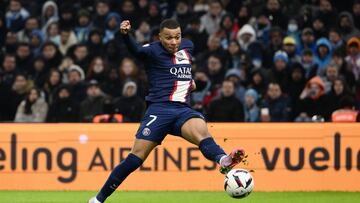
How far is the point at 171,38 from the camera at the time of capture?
Result: 11547mm

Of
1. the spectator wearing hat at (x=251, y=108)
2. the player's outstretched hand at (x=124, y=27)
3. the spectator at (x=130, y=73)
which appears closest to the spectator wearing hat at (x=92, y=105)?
the spectator at (x=130, y=73)

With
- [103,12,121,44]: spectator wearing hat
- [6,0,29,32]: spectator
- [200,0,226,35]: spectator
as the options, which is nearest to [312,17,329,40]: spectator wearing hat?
[200,0,226,35]: spectator

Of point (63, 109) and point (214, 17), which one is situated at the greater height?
point (214, 17)

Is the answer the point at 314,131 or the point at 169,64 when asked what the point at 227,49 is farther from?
the point at 169,64

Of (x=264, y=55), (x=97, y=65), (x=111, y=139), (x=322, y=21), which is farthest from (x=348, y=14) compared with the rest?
(x=111, y=139)

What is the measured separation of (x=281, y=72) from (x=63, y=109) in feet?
13.0

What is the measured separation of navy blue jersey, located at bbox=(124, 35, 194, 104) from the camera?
456 inches

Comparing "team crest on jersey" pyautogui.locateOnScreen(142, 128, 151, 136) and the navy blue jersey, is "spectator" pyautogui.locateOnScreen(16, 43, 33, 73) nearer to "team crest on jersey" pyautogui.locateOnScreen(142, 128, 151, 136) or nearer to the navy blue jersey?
the navy blue jersey

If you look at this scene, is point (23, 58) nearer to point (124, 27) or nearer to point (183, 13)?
point (183, 13)

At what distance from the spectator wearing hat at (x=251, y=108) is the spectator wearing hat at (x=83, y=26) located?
14.7 feet

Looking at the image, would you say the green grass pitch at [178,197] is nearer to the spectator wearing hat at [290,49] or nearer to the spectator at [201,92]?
the spectator at [201,92]

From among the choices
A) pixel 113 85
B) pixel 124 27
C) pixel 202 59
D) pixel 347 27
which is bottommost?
pixel 113 85

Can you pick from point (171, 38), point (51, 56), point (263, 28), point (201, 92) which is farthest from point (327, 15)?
point (171, 38)

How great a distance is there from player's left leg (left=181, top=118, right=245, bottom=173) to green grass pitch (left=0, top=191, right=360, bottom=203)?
6.65ft
